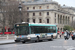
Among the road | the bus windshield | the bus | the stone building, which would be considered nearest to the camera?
the road

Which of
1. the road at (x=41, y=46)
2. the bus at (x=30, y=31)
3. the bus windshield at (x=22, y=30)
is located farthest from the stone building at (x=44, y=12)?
the road at (x=41, y=46)

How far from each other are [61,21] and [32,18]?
16299 mm

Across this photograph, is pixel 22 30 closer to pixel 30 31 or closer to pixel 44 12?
pixel 30 31

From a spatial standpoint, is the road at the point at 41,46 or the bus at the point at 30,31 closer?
the road at the point at 41,46

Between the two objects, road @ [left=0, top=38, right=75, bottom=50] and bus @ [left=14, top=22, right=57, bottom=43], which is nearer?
road @ [left=0, top=38, right=75, bottom=50]

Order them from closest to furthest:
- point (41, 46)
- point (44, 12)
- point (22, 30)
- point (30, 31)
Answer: point (41, 46) < point (22, 30) < point (30, 31) < point (44, 12)

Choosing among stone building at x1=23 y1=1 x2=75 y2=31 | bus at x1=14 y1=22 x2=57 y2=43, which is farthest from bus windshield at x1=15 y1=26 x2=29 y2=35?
stone building at x1=23 y1=1 x2=75 y2=31

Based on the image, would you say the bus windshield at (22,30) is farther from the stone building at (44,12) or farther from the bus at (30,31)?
the stone building at (44,12)

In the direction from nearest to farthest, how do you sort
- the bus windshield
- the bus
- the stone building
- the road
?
the road, the bus, the bus windshield, the stone building

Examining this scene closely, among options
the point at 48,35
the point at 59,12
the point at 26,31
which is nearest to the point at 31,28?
the point at 26,31

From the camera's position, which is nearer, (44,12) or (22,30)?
(22,30)

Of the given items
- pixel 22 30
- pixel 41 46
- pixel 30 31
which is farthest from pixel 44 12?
pixel 41 46

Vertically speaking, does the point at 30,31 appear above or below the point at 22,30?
below

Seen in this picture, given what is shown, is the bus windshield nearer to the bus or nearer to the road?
the bus
